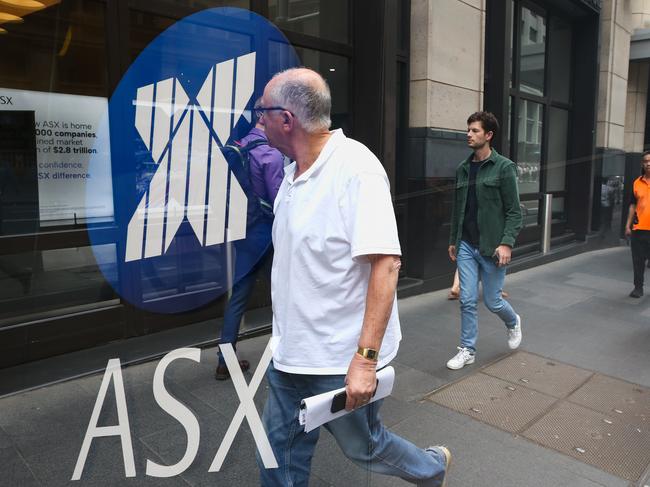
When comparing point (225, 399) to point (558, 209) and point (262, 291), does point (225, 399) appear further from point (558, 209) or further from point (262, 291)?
point (558, 209)

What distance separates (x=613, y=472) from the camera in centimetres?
298

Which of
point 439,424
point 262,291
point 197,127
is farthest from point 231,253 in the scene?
point 439,424

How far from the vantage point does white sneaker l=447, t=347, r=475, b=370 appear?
4.42 metres

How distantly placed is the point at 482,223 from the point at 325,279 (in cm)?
270

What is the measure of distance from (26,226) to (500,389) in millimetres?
3740

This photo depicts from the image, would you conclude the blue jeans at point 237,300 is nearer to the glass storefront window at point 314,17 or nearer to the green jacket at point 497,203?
the green jacket at point 497,203

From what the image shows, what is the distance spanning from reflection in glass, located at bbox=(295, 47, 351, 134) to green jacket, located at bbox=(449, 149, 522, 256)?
237 cm

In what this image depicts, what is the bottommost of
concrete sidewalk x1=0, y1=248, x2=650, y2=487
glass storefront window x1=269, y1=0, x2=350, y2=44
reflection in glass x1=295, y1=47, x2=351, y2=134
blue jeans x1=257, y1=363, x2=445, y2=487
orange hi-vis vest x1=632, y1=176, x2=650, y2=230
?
concrete sidewalk x1=0, y1=248, x2=650, y2=487

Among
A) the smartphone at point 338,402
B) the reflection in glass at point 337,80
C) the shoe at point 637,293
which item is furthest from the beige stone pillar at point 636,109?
the smartphone at point 338,402

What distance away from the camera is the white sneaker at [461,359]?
442cm

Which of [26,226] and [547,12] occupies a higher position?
[547,12]

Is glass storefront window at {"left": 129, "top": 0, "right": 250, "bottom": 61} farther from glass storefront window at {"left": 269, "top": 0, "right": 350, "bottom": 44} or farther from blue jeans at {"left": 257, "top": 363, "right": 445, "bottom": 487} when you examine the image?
blue jeans at {"left": 257, "top": 363, "right": 445, "bottom": 487}

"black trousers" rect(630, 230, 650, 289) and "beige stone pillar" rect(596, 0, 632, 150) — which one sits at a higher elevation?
"beige stone pillar" rect(596, 0, 632, 150)

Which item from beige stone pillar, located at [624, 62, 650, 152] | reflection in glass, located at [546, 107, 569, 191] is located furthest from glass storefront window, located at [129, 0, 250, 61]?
beige stone pillar, located at [624, 62, 650, 152]
